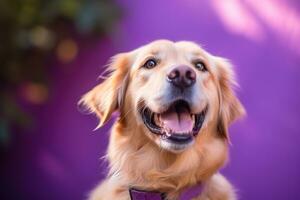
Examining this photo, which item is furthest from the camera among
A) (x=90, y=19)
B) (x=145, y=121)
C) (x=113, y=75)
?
(x=90, y=19)

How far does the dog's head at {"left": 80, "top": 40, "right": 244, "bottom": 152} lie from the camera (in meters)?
3.44

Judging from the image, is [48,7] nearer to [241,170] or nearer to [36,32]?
[36,32]

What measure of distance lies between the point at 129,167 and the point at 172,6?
1801mm

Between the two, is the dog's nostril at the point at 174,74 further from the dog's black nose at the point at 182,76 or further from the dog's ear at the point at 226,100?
the dog's ear at the point at 226,100

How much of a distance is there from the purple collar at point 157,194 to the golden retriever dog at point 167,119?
0.01m

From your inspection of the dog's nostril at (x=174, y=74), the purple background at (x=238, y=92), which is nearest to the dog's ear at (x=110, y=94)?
the dog's nostril at (x=174, y=74)

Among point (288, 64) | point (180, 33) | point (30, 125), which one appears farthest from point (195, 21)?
point (30, 125)

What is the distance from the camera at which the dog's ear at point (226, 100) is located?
376 centimetres

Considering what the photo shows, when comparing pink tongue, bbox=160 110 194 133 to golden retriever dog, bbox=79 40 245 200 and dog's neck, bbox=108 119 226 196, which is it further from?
dog's neck, bbox=108 119 226 196

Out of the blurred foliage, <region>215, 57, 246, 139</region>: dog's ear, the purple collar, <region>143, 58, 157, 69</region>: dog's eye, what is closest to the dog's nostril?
<region>143, 58, 157, 69</region>: dog's eye

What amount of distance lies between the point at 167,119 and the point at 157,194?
40cm

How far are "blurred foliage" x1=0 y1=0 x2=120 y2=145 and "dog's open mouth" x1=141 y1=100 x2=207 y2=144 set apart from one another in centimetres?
139

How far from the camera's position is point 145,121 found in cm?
361

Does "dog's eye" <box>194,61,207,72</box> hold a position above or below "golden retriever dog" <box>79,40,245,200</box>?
above
